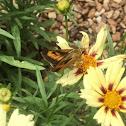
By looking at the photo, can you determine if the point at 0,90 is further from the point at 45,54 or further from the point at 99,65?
the point at 99,65

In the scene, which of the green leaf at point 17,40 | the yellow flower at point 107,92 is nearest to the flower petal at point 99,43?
the yellow flower at point 107,92

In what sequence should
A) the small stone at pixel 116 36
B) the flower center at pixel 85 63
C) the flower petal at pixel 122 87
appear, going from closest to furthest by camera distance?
the flower petal at pixel 122 87 < the flower center at pixel 85 63 < the small stone at pixel 116 36

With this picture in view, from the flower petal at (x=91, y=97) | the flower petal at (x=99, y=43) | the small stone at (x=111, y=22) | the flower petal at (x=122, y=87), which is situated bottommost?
the flower petal at (x=91, y=97)

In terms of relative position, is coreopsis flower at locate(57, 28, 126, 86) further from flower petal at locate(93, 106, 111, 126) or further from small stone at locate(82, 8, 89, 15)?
small stone at locate(82, 8, 89, 15)

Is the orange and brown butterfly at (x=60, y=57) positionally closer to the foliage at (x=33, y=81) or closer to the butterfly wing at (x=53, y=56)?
the butterfly wing at (x=53, y=56)

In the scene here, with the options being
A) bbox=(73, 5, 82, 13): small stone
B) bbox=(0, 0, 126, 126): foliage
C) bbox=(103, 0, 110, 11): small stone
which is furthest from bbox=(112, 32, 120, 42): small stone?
bbox=(0, 0, 126, 126): foliage

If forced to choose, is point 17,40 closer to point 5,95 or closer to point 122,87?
point 5,95
